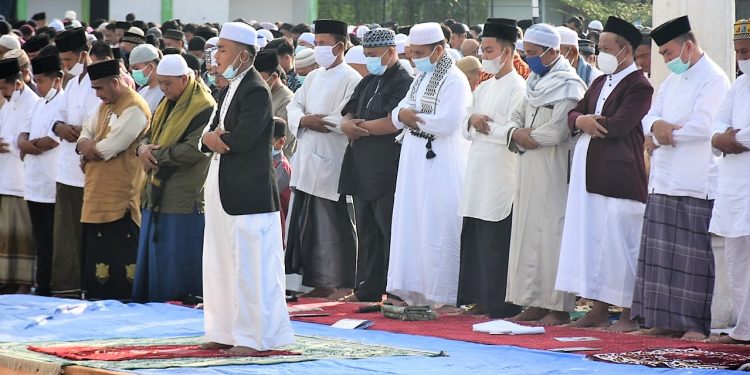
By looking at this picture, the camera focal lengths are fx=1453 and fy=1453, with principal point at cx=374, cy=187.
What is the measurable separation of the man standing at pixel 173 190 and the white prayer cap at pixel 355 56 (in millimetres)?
1265

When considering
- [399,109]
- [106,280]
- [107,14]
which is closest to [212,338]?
[399,109]

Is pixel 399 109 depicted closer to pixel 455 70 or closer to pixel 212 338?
pixel 455 70

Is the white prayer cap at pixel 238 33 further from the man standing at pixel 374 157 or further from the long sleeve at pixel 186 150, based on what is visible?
the long sleeve at pixel 186 150

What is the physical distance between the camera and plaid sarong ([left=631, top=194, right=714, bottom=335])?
8.16 meters

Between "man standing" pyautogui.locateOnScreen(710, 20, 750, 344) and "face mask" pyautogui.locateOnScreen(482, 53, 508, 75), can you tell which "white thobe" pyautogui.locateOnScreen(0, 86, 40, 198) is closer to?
"face mask" pyautogui.locateOnScreen(482, 53, 508, 75)

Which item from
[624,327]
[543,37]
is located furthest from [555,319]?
[543,37]

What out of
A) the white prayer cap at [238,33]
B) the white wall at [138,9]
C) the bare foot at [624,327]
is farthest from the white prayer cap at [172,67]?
the white wall at [138,9]

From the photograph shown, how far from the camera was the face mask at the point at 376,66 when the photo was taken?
9.92 meters

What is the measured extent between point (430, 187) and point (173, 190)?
1866mm

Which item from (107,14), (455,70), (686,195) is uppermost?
(107,14)

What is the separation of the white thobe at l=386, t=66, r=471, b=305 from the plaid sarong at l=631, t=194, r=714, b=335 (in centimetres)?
163

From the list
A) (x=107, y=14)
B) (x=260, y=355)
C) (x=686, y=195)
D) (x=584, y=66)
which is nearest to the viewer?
(x=260, y=355)

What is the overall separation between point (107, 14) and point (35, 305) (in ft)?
68.8

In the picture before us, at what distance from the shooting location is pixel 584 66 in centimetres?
1120
